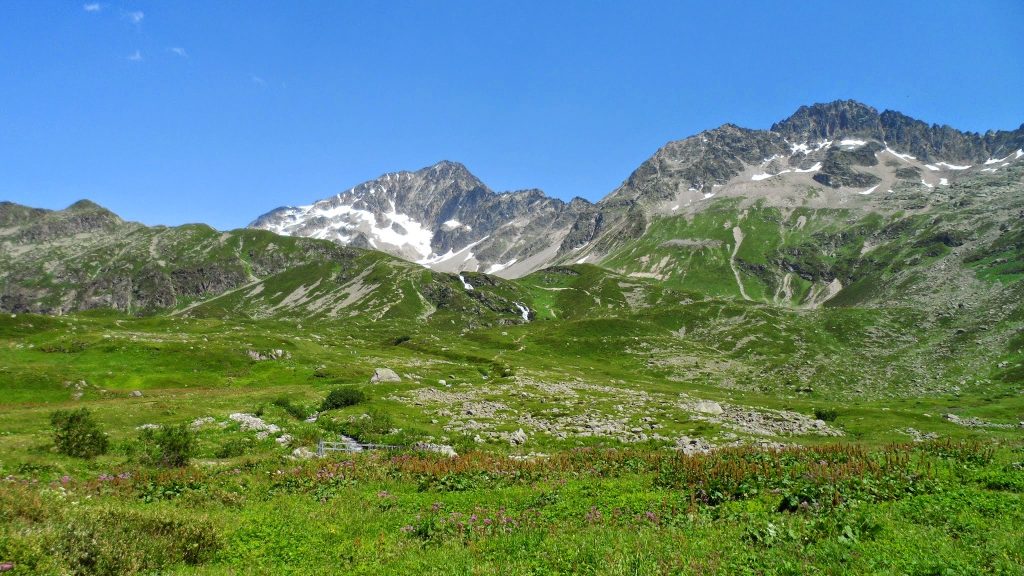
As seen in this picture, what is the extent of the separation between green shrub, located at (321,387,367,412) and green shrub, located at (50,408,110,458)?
17.7m

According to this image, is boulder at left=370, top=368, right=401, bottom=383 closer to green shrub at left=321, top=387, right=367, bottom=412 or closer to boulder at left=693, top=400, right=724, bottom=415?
green shrub at left=321, top=387, right=367, bottom=412

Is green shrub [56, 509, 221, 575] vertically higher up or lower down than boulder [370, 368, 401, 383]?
higher up

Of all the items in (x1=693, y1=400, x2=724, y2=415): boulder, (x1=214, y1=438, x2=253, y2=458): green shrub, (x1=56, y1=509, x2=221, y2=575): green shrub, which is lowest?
(x1=214, y1=438, x2=253, y2=458): green shrub

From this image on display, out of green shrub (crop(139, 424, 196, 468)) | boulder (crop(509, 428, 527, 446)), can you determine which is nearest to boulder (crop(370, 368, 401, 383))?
boulder (crop(509, 428, 527, 446))

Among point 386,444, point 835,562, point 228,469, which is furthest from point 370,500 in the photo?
point 835,562

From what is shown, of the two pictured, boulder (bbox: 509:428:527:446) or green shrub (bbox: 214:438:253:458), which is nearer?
green shrub (bbox: 214:438:253:458)

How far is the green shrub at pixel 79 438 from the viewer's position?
23.9 meters

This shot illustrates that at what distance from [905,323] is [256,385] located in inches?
7437

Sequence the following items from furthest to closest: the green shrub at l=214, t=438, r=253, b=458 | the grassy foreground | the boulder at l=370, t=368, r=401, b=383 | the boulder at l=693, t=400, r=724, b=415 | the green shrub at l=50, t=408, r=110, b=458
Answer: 1. the boulder at l=370, t=368, r=401, b=383
2. the boulder at l=693, t=400, r=724, b=415
3. the green shrub at l=214, t=438, r=253, b=458
4. the green shrub at l=50, t=408, r=110, b=458
5. the grassy foreground

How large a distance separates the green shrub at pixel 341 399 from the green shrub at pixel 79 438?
17725 mm

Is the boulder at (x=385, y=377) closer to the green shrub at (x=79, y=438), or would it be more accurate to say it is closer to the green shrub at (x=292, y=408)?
the green shrub at (x=292, y=408)

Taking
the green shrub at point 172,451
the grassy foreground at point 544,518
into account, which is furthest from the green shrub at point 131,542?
the green shrub at point 172,451

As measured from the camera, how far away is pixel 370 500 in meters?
17.0

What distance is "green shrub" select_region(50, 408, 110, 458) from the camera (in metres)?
23.9
